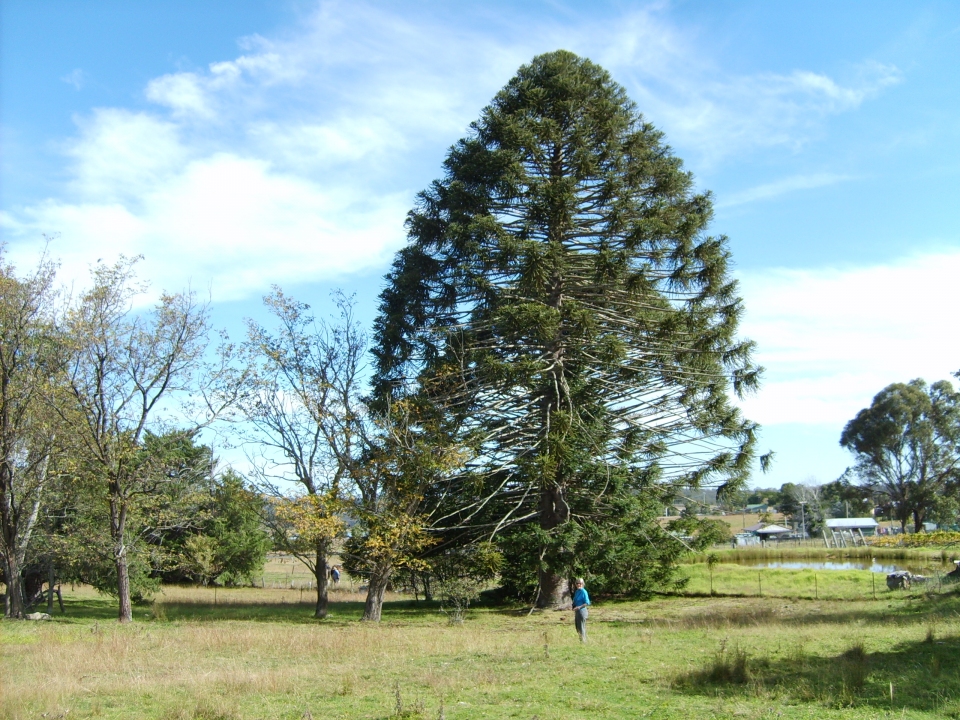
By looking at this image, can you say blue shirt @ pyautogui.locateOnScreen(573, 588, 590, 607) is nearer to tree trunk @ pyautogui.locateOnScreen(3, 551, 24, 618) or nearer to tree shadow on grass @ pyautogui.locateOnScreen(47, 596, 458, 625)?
tree shadow on grass @ pyautogui.locateOnScreen(47, 596, 458, 625)

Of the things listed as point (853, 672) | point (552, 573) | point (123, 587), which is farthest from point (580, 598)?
point (123, 587)

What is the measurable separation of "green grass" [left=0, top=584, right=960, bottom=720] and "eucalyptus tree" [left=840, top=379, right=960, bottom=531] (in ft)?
184

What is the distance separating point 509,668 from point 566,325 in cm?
1416

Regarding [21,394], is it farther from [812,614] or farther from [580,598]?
[812,614]

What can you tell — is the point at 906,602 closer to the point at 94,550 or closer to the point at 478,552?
the point at 478,552

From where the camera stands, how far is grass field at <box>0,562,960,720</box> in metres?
9.49

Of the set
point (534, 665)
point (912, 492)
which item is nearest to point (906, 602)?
point (534, 665)

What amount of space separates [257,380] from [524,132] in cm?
1237

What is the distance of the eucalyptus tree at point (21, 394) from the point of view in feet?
73.8

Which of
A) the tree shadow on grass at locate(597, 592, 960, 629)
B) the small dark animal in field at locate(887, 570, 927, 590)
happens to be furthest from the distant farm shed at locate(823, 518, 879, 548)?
the tree shadow on grass at locate(597, 592, 960, 629)

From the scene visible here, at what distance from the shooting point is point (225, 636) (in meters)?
17.4

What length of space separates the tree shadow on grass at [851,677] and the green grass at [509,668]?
0.11ft

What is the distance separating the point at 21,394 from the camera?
74.1 ft

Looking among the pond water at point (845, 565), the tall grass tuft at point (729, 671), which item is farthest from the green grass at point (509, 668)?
the pond water at point (845, 565)
